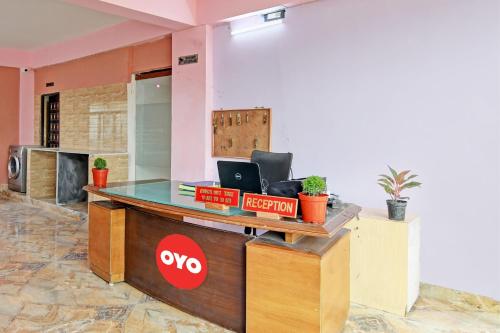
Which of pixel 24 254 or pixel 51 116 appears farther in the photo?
pixel 51 116

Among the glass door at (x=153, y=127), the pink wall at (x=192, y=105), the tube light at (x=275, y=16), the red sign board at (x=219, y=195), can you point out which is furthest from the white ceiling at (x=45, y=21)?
the red sign board at (x=219, y=195)

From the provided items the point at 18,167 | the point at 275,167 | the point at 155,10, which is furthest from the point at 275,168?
the point at 18,167

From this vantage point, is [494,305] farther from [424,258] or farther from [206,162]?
[206,162]

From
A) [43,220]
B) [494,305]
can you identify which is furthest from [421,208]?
[43,220]

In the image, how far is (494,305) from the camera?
2.97m

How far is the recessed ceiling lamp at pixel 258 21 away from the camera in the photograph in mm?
4121

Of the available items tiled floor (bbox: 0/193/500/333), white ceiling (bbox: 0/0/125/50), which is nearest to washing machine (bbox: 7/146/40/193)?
white ceiling (bbox: 0/0/125/50)

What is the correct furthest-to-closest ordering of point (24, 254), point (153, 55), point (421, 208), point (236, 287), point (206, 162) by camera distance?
1. point (153, 55)
2. point (206, 162)
3. point (24, 254)
4. point (421, 208)
5. point (236, 287)

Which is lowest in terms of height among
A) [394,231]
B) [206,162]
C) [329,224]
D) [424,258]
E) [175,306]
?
[175,306]

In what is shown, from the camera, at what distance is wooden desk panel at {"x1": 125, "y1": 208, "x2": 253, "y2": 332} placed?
2.48 meters

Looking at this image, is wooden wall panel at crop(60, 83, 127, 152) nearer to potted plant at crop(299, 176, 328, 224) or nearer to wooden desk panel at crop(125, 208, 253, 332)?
wooden desk panel at crop(125, 208, 253, 332)

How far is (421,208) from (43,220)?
5.49 metres

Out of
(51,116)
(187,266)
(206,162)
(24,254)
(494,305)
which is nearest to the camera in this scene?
(187,266)

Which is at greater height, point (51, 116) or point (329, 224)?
point (51, 116)
